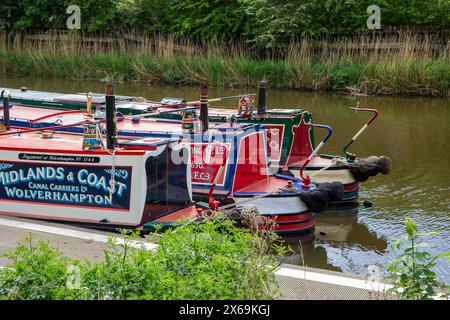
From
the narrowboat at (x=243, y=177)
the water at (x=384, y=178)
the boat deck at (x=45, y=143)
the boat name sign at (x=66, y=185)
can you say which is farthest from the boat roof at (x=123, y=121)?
the boat name sign at (x=66, y=185)

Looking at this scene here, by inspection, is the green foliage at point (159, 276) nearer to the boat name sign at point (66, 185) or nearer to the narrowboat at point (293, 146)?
the boat name sign at point (66, 185)

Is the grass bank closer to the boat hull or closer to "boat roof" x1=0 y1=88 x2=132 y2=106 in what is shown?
"boat roof" x1=0 y1=88 x2=132 y2=106

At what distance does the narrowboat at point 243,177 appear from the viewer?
12.1 m

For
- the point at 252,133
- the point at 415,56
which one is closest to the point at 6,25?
the point at 415,56

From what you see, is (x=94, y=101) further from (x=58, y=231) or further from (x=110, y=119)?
(x=58, y=231)

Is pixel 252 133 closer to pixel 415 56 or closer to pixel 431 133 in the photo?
pixel 431 133

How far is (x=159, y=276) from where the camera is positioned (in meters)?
5.50

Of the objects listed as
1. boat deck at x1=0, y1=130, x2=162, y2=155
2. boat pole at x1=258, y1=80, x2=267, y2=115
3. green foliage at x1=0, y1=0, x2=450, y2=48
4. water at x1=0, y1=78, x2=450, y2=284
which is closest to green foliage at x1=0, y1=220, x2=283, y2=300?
boat deck at x1=0, y1=130, x2=162, y2=155

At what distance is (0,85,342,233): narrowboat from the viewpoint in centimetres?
1213

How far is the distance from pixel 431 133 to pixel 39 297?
17.6m

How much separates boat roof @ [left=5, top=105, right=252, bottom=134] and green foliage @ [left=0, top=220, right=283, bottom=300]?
6837 millimetres

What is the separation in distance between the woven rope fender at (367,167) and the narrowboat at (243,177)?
64.0 inches

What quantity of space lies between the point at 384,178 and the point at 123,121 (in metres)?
5.87

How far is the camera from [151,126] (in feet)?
47.2
